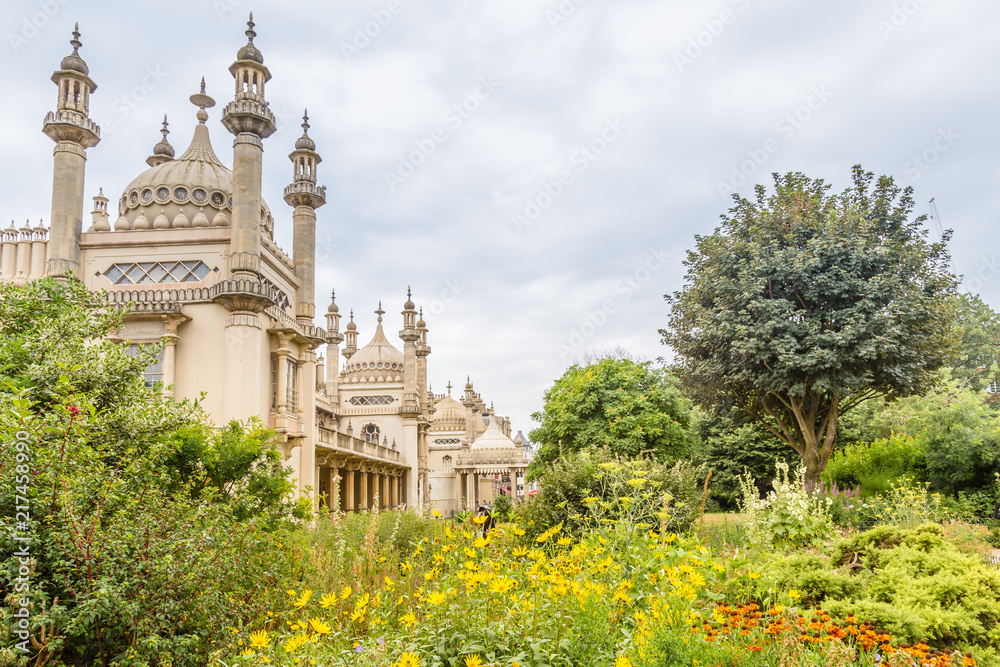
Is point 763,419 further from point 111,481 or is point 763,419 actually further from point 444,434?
point 444,434

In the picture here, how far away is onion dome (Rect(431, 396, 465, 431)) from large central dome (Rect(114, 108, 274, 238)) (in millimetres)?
48107

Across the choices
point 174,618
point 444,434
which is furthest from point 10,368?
point 444,434

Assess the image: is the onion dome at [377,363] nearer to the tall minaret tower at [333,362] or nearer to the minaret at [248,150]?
the tall minaret tower at [333,362]

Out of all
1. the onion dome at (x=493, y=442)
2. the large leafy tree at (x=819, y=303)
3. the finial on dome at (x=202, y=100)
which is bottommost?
the onion dome at (x=493, y=442)

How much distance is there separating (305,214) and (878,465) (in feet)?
74.7

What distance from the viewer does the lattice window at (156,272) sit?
21797mm

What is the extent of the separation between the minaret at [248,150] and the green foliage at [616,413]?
11.4 meters

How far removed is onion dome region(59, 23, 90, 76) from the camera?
21.2 meters

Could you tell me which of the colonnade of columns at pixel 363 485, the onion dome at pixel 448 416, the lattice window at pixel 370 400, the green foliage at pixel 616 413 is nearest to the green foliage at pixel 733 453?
the green foliage at pixel 616 413

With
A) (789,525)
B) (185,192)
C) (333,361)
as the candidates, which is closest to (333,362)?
(333,361)

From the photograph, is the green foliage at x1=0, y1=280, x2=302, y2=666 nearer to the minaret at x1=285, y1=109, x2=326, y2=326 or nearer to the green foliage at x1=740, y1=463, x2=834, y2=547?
the green foliage at x1=740, y1=463, x2=834, y2=547

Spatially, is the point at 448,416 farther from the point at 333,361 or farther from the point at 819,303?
the point at 819,303
